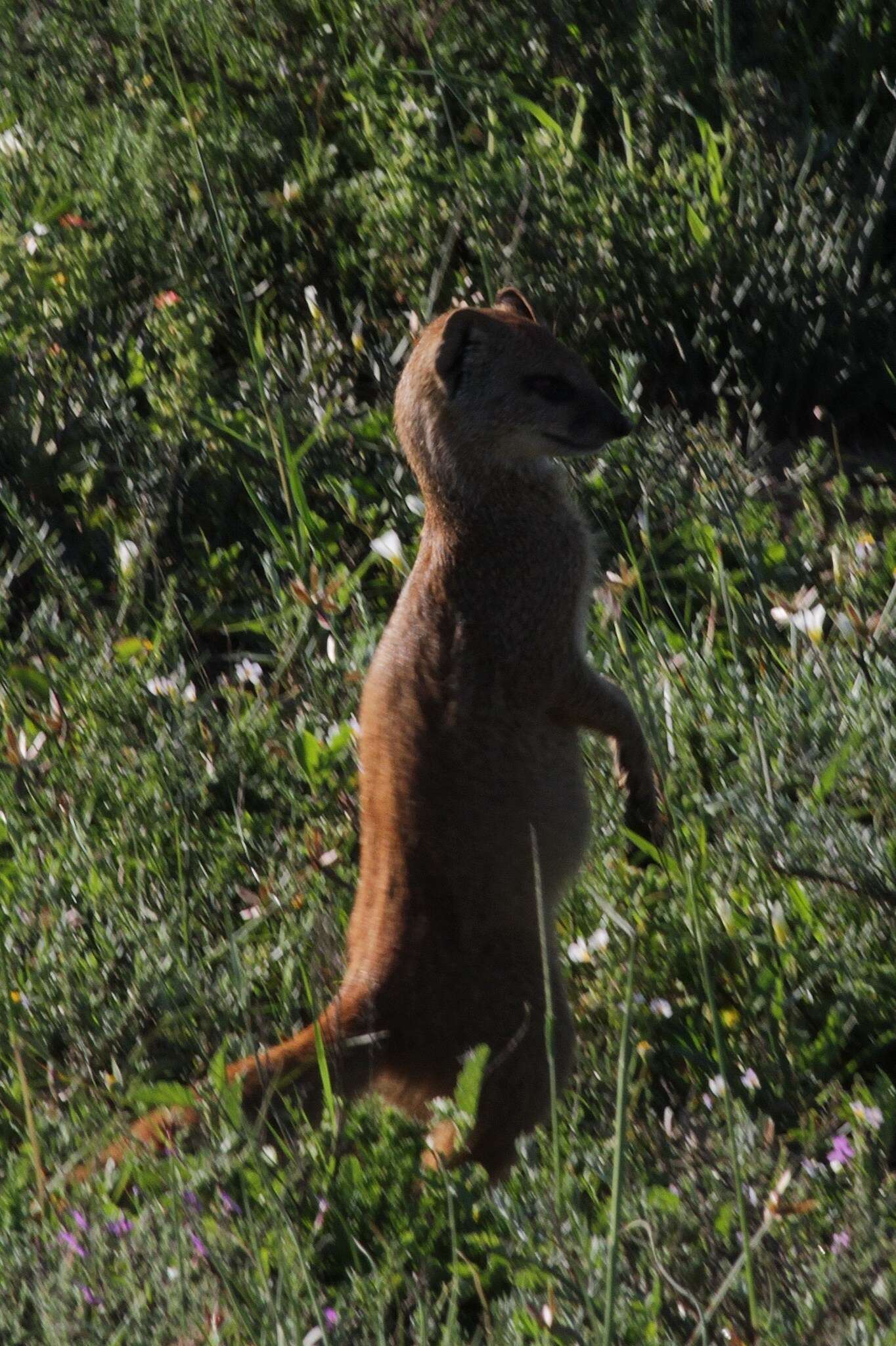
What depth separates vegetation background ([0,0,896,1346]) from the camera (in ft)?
8.70

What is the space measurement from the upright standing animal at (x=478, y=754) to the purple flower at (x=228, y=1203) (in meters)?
0.18

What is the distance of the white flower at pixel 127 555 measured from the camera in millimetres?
4535

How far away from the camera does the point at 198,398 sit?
5.14 m

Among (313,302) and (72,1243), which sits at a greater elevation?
(313,302)

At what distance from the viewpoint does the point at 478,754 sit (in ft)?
10.7

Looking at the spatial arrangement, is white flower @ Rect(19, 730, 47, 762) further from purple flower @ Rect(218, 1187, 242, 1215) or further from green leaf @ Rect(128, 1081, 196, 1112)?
purple flower @ Rect(218, 1187, 242, 1215)

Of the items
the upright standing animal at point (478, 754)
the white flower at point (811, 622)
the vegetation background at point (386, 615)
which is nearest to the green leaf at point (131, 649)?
the vegetation background at point (386, 615)

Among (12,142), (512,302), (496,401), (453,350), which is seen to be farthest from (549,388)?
(12,142)

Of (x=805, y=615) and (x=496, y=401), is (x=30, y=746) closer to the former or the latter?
(x=496, y=401)

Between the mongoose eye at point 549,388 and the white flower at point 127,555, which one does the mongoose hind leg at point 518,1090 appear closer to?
the mongoose eye at point 549,388

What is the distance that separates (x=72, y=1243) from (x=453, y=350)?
200cm

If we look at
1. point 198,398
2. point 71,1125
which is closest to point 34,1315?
point 71,1125

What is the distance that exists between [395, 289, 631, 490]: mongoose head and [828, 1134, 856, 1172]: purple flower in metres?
1.54

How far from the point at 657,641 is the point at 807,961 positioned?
41.2 inches
